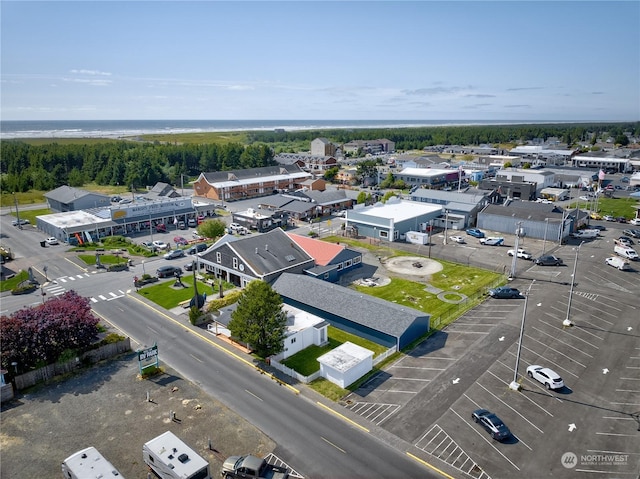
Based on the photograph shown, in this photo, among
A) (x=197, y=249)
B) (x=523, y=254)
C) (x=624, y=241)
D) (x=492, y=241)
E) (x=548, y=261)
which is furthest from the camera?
(x=492, y=241)

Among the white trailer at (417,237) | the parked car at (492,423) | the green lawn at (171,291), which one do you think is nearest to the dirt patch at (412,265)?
the white trailer at (417,237)

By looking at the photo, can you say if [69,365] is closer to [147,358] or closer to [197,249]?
[147,358]

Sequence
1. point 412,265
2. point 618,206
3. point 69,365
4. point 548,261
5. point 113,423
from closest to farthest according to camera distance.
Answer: point 113,423
point 69,365
point 548,261
point 412,265
point 618,206

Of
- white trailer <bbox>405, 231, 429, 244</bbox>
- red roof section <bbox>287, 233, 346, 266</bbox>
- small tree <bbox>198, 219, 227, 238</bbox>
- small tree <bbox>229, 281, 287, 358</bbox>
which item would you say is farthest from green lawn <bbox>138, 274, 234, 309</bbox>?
white trailer <bbox>405, 231, 429, 244</bbox>

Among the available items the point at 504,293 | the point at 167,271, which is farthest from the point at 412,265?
the point at 167,271

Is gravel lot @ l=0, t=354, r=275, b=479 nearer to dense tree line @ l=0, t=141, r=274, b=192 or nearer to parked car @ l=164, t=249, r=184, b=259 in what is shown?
parked car @ l=164, t=249, r=184, b=259

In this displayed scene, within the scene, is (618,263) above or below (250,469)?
above

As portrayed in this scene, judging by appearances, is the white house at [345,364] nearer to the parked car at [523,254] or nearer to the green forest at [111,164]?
the parked car at [523,254]
